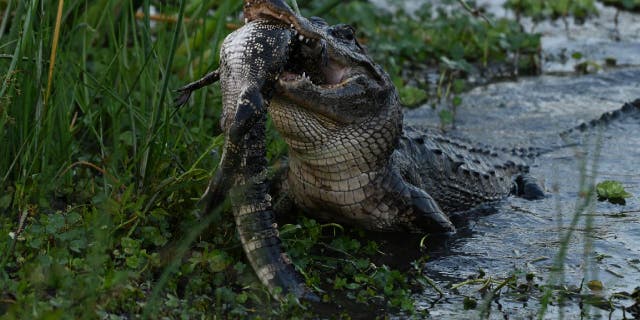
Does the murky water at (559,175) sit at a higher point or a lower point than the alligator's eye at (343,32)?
lower

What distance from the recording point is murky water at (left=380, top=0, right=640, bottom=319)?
4285 millimetres

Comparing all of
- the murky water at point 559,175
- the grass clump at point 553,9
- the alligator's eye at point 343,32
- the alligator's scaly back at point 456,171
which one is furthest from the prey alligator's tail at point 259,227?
the grass clump at point 553,9

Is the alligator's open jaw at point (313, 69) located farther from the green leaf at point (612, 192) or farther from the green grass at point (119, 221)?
the green leaf at point (612, 192)

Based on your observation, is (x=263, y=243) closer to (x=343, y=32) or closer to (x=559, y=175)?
(x=343, y=32)

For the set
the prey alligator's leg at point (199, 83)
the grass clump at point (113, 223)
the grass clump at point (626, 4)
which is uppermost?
the grass clump at point (626, 4)

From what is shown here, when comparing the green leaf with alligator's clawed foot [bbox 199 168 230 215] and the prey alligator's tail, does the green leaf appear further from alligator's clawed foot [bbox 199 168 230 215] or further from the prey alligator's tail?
alligator's clawed foot [bbox 199 168 230 215]

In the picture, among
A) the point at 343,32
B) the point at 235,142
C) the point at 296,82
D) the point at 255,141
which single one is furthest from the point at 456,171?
the point at 235,142

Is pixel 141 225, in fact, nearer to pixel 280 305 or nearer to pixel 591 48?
pixel 280 305

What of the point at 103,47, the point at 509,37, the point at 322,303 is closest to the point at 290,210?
the point at 322,303

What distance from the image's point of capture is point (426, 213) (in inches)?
196

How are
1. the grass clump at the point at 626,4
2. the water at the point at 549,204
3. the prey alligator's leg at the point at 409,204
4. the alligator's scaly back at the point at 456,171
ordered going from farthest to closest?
the grass clump at the point at 626,4 → the alligator's scaly back at the point at 456,171 → the prey alligator's leg at the point at 409,204 → the water at the point at 549,204

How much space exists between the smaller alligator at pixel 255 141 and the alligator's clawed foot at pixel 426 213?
3.85 feet

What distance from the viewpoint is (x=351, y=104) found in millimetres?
4578

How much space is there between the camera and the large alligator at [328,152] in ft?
12.8
